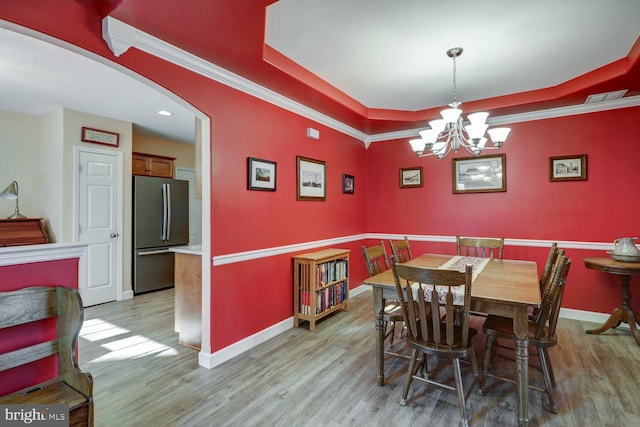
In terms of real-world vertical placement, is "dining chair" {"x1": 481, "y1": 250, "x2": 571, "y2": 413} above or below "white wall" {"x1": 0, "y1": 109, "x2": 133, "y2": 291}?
below

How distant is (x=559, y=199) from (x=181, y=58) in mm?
4126

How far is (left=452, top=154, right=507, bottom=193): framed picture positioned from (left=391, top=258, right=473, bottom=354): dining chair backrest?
8.26 feet

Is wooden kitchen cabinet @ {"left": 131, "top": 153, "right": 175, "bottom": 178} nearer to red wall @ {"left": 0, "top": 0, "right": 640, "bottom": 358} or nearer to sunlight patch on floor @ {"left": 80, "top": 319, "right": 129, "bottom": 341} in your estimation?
sunlight patch on floor @ {"left": 80, "top": 319, "right": 129, "bottom": 341}

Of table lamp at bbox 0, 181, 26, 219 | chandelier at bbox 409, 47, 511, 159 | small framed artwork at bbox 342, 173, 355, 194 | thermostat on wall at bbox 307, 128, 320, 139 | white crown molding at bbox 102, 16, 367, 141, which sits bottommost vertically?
table lamp at bbox 0, 181, 26, 219

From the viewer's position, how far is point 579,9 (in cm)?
199

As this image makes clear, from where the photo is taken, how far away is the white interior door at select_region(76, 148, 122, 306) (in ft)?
13.0

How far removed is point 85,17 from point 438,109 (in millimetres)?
3518

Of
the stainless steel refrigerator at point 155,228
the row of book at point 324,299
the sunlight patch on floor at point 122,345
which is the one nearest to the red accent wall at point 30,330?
the sunlight patch on floor at point 122,345

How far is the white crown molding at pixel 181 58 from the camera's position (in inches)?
71.8

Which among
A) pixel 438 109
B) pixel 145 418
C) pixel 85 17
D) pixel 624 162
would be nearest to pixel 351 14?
pixel 85 17

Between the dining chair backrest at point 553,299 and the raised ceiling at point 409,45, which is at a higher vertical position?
the raised ceiling at point 409,45

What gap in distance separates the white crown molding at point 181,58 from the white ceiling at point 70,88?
9.7 inches

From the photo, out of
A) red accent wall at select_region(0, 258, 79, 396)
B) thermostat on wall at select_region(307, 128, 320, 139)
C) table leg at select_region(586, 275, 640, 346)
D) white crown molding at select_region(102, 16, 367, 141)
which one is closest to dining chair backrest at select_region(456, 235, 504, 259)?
table leg at select_region(586, 275, 640, 346)

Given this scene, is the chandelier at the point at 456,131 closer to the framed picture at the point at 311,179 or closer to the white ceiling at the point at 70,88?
the framed picture at the point at 311,179
